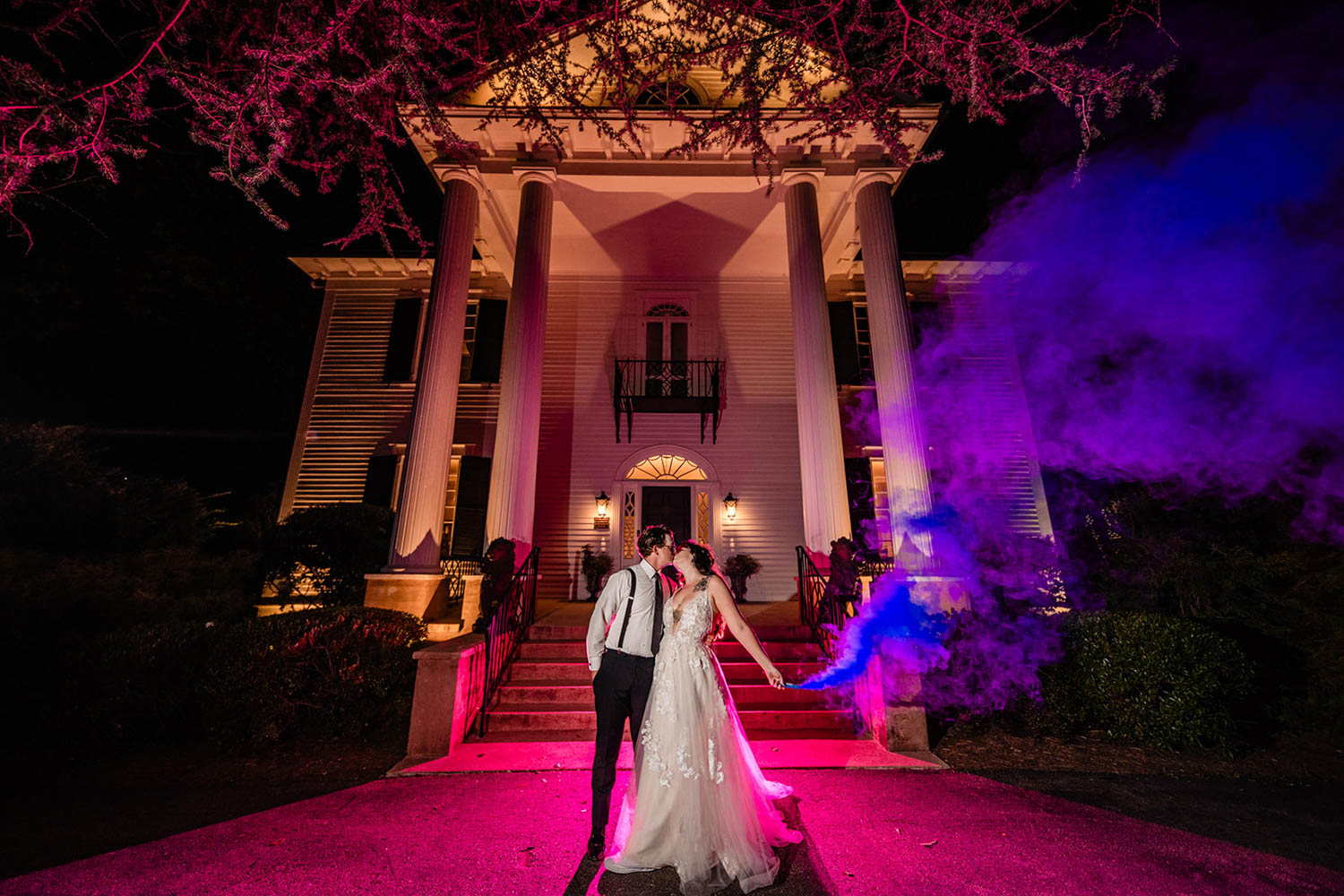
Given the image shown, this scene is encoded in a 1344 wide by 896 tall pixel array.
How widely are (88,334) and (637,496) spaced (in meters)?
15.2

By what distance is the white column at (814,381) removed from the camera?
8.53 m

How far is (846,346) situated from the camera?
1277cm

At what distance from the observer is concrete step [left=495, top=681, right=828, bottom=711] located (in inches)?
225

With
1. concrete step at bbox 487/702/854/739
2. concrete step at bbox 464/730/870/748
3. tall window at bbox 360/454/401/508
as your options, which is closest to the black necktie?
concrete step at bbox 464/730/870/748

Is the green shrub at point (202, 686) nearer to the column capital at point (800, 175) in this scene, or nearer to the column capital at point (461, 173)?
the column capital at point (461, 173)

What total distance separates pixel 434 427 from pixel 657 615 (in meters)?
6.77

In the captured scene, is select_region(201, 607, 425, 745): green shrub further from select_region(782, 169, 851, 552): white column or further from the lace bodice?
select_region(782, 169, 851, 552): white column

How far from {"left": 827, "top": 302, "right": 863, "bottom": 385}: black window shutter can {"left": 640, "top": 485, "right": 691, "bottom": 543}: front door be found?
468cm

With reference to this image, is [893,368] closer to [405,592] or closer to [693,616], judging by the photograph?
[693,616]

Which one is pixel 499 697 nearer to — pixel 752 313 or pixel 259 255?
pixel 752 313

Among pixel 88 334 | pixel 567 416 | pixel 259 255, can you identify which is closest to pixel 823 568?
pixel 567 416

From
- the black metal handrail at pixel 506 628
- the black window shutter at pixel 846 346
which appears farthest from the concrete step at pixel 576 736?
the black window shutter at pixel 846 346

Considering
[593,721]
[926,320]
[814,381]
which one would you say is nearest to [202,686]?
[593,721]

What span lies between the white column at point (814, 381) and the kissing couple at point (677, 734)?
5.61 m
